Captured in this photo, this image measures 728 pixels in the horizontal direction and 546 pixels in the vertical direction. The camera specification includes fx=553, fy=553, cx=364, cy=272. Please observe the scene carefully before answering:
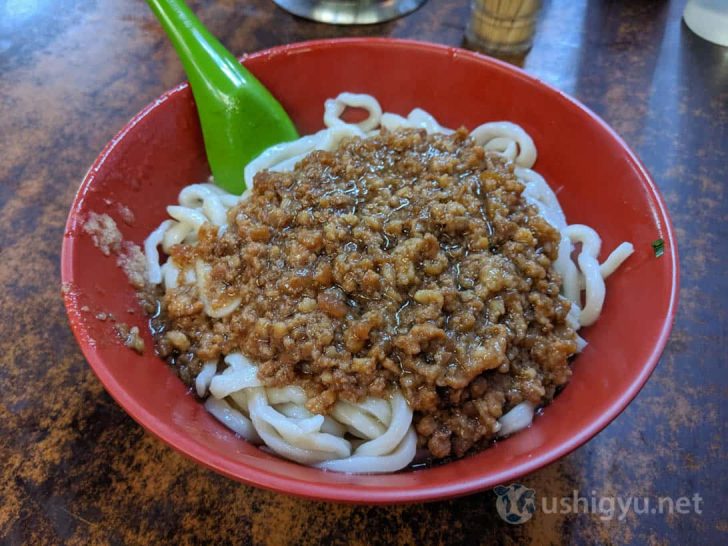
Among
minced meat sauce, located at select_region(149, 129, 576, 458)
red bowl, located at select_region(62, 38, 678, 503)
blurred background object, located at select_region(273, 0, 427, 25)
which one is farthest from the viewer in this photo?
blurred background object, located at select_region(273, 0, 427, 25)

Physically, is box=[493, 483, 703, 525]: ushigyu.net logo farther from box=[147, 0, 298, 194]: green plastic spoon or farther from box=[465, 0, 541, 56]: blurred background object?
box=[465, 0, 541, 56]: blurred background object

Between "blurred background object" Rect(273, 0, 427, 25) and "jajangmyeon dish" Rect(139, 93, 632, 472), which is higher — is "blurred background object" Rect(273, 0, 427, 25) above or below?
above

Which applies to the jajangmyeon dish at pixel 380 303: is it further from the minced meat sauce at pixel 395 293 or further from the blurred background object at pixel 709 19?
the blurred background object at pixel 709 19

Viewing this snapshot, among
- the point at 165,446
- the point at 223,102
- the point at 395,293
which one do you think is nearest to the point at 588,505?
the point at 395,293

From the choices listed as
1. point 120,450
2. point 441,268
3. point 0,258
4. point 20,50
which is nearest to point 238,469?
point 120,450

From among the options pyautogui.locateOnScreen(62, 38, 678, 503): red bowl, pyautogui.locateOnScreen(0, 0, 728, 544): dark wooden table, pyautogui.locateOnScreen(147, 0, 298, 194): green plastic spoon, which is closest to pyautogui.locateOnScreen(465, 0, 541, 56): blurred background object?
pyautogui.locateOnScreen(0, 0, 728, 544): dark wooden table

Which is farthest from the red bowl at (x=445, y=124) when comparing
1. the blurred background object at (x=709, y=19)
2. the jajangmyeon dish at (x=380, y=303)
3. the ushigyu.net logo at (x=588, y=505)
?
the blurred background object at (x=709, y=19)

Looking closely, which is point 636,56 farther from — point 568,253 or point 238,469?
point 238,469
